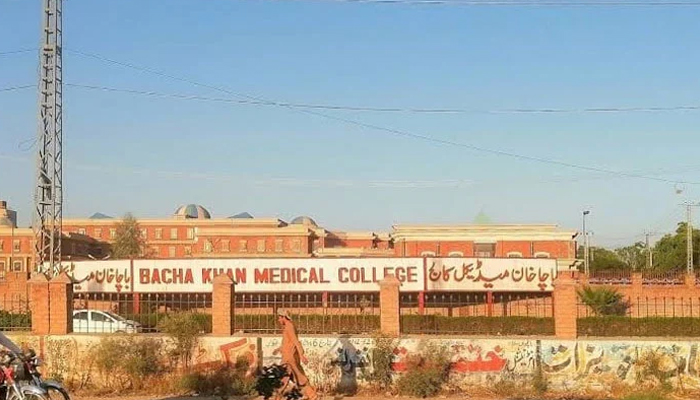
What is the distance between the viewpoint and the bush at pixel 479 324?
22.0 meters

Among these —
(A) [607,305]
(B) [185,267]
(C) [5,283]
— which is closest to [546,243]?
(A) [607,305]

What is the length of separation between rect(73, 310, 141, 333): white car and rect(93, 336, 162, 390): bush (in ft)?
4.98

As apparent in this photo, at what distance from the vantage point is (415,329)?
2098cm

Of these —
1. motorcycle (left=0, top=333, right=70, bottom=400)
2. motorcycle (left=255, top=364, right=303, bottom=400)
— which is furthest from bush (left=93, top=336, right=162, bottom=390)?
motorcycle (left=0, top=333, right=70, bottom=400)

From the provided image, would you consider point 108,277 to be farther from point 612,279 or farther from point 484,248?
point 484,248

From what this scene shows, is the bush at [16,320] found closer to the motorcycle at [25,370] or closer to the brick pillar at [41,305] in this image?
the brick pillar at [41,305]

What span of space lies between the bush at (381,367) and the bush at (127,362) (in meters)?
4.34

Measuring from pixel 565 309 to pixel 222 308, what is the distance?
709 cm

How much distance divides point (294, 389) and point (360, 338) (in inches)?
168

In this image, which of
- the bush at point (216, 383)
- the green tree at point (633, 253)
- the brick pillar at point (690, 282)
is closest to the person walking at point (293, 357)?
the bush at point (216, 383)

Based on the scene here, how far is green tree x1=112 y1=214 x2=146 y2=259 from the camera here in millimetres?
93188

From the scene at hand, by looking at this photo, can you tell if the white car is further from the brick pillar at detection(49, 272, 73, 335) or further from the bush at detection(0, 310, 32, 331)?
the brick pillar at detection(49, 272, 73, 335)

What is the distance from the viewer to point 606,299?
35469mm

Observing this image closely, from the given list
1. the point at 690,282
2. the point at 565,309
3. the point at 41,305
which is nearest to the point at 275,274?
the point at 41,305
